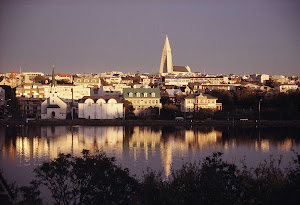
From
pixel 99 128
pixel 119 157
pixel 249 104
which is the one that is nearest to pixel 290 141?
pixel 119 157

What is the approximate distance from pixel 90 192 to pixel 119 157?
5253mm

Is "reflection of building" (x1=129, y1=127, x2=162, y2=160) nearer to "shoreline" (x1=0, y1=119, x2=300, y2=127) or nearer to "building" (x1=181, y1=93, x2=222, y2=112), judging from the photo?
"shoreline" (x1=0, y1=119, x2=300, y2=127)

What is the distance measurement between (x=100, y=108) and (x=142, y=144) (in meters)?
8.49

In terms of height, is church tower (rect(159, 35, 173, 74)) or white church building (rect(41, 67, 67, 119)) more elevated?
→ church tower (rect(159, 35, 173, 74))

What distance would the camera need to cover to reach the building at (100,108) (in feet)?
70.6

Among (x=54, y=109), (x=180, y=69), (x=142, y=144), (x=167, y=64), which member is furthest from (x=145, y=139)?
(x=180, y=69)

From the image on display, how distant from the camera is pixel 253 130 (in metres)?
17.6

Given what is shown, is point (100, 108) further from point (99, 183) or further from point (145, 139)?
point (99, 183)

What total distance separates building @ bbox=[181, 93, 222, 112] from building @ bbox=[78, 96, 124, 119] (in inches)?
119

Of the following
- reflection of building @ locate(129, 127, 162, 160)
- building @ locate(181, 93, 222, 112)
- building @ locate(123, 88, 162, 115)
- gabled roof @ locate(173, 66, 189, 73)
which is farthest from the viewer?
gabled roof @ locate(173, 66, 189, 73)

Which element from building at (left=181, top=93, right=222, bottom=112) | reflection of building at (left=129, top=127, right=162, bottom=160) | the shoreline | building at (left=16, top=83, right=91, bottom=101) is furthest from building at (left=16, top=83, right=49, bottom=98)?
reflection of building at (left=129, top=127, right=162, bottom=160)

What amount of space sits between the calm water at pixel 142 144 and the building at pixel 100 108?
2543mm

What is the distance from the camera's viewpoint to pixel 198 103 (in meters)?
22.4

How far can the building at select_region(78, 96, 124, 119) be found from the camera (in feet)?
70.6
